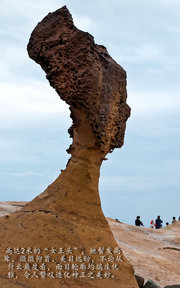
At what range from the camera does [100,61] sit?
4.36 metres

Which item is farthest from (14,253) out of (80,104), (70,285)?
(80,104)

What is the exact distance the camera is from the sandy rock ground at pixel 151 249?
20.1 ft

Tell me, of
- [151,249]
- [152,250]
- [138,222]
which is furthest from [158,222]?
[152,250]

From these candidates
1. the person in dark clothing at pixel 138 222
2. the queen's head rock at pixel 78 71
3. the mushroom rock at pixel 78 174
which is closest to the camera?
the mushroom rock at pixel 78 174

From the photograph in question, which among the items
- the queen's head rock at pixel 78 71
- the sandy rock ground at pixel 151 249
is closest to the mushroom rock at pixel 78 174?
the queen's head rock at pixel 78 71

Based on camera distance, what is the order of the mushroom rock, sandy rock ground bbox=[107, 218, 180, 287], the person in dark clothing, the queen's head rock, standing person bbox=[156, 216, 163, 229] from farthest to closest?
standing person bbox=[156, 216, 163, 229]
the person in dark clothing
sandy rock ground bbox=[107, 218, 180, 287]
the queen's head rock
the mushroom rock

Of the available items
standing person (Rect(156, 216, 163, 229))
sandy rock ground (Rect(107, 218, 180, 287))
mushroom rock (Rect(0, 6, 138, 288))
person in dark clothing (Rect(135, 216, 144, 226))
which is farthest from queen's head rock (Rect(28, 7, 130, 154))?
standing person (Rect(156, 216, 163, 229))

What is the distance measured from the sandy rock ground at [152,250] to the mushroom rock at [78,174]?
6.86 ft

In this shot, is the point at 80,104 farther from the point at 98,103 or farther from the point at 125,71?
the point at 125,71

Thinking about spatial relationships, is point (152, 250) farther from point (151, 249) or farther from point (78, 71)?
point (78, 71)

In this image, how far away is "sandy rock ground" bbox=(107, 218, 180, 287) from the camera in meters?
6.09

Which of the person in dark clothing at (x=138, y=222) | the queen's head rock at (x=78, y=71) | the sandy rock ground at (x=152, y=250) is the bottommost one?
the sandy rock ground at (x=152, y=250)

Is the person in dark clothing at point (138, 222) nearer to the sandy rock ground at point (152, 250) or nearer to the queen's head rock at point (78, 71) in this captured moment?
the sandy rock ground at point (152, 250)

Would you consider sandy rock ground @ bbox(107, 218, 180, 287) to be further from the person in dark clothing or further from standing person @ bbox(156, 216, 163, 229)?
standing person @ bbox(156, 216, 163, 229)
